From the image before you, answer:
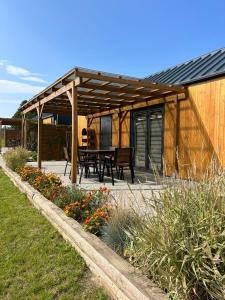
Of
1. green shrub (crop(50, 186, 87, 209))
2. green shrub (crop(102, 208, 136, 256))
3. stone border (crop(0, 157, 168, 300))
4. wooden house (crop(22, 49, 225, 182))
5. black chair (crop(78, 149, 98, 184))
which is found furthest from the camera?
A: black chair (crop(78, 149, 98, 184))

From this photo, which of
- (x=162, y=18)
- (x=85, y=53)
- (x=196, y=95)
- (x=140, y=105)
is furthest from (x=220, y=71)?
(x=85, y=53)

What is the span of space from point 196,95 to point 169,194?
582cm

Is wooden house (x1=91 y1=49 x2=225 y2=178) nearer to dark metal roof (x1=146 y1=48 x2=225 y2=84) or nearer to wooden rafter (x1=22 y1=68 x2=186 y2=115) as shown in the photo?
dark metal roof (x1=146 y1=48 x2=225 y2=84)

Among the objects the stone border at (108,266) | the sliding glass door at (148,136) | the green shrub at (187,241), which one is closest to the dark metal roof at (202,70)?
the sliding glass door at (148,136)

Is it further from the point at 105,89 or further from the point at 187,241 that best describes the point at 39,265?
the point at 105,89

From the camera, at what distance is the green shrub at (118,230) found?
2712 mm

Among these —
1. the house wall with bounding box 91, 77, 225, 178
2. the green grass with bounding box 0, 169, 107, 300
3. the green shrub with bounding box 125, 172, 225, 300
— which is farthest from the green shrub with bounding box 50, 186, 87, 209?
the house wall with bounding box 91, 77, 225, 178

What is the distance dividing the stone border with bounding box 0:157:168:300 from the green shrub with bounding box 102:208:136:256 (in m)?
0.10

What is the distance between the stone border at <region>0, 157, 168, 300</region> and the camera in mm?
1931

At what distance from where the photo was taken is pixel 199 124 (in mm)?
7379

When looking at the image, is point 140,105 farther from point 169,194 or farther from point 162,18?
point 169,194

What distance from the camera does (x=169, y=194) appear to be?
87.2 inches

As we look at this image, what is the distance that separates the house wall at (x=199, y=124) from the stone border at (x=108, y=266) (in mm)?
3458

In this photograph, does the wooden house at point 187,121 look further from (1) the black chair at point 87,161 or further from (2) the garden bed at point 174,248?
(2) the garden bed at point 174,248
